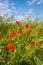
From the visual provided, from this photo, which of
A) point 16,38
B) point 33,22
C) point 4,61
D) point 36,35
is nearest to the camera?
point 4,61

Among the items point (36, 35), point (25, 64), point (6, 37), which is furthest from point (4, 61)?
point (36, 35)

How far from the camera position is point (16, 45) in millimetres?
5051

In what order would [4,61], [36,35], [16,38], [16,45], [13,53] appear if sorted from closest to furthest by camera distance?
[4,61] < [13,53] < [16,45] < [16,38] < [36,35]

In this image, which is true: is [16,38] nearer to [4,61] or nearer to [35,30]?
[35,30]

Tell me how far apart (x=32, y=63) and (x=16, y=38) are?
0.73 metres

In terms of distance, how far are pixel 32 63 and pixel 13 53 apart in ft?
2.08

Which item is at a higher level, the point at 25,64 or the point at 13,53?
the point at 13,53

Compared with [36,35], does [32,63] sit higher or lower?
lower

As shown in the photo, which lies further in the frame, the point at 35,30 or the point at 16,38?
the point at 35,30

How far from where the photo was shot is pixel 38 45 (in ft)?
17.7

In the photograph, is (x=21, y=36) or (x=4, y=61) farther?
(x=21, y=36)

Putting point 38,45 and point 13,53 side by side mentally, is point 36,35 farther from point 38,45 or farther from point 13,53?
point 13,53

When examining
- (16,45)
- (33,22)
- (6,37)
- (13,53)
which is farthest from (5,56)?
(33,22)

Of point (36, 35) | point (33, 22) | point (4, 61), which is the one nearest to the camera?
point (4, 61)
